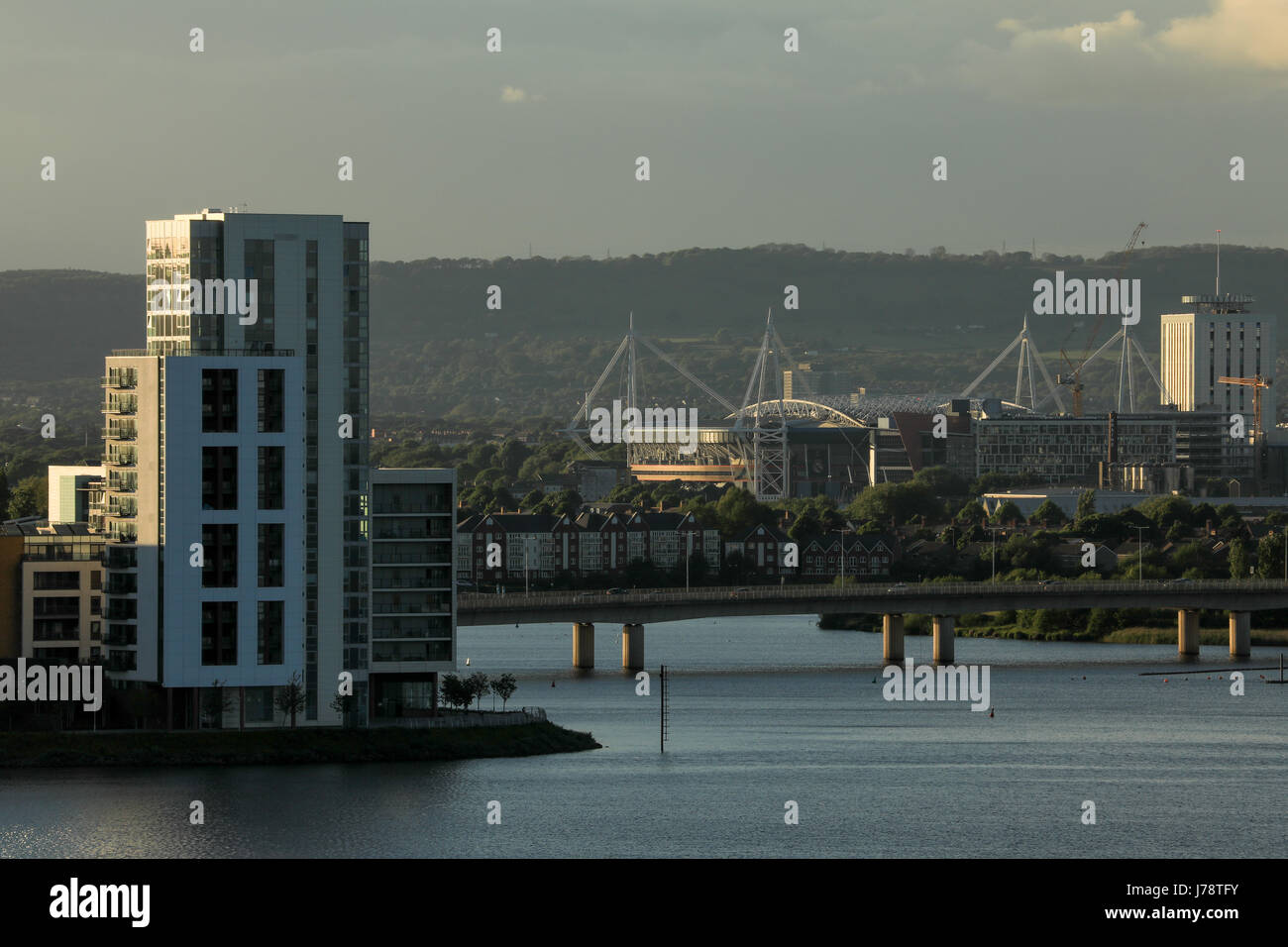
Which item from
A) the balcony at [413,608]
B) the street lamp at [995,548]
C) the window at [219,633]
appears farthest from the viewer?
the street lamp at [995,548]

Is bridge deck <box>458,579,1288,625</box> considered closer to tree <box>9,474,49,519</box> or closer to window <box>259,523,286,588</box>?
tree <box>9,474,49,519</box>

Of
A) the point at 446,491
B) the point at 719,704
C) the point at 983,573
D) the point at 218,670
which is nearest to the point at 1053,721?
the point at 719,704

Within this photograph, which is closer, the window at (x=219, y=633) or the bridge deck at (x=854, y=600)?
the window at (x=219, y=633)

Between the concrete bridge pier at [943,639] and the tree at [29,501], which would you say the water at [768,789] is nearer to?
the concrete bridge pier at [943,639]

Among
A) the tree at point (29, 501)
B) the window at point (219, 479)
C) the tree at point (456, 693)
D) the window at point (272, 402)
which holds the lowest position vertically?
the tree at point (456, 693)

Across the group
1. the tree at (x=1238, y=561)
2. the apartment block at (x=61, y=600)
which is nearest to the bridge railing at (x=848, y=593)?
the tree at (x=1238, y=561)

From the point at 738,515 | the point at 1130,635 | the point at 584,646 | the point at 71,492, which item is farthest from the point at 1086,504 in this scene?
the point at 71,492

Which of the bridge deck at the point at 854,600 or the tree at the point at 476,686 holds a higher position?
the bridge deck at the point at 854,600
